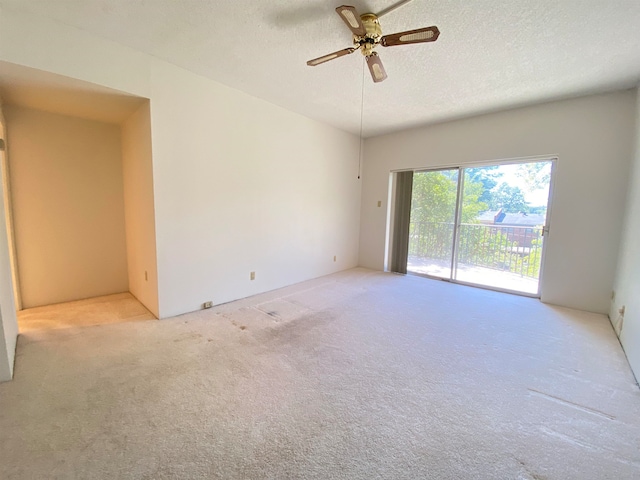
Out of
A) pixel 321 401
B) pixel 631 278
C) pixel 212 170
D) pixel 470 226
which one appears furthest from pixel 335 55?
pixel 470 226

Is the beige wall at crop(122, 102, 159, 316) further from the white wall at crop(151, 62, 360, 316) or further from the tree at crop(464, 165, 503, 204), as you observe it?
the tree at crop(464, 165, 503, 204)

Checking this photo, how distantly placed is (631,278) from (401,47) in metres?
2.98

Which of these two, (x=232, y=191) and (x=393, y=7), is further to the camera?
(x=232, y=191)

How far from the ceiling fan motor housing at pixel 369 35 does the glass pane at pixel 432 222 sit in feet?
9.93

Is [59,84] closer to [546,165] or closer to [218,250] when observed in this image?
[218,250]

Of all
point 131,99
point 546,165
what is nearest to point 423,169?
point 546,165

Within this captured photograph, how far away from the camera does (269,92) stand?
131 inches

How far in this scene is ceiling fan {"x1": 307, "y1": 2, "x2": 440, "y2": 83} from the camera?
171 cm

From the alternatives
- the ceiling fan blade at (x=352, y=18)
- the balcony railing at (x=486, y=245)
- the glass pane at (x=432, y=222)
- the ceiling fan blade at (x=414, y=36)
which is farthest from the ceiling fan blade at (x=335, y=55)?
the balcony railing at (x=486, y=245)

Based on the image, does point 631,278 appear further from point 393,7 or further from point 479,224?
point 393,7

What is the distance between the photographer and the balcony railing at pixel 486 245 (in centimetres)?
400

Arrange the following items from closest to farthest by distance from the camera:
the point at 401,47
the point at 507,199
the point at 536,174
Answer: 1. the point at 401,47
2. the point at 536,174
3. the point at 507,199

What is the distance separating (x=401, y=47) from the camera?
2.34m

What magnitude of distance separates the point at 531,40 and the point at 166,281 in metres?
4.02
